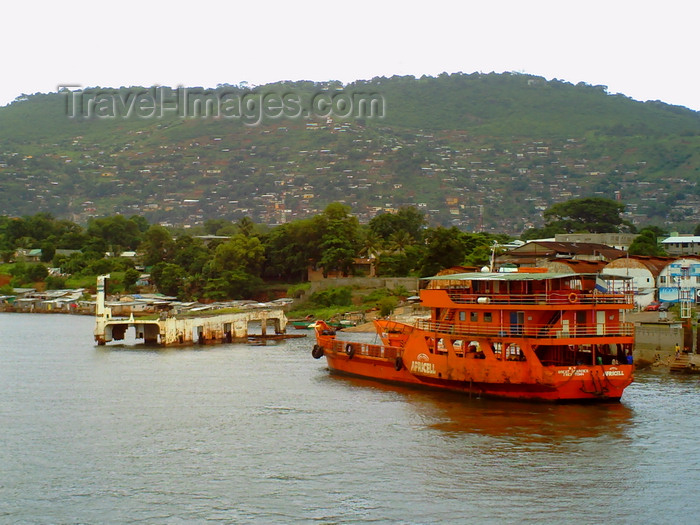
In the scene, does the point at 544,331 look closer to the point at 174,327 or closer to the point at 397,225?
the point at 174,327

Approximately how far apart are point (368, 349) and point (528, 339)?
434 inches

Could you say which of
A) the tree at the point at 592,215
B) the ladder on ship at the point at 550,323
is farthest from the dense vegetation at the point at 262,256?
the ladder on ship at the point at 550,323

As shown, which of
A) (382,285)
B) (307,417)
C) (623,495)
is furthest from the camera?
(382,285)

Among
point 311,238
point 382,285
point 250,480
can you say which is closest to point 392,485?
point 250,480

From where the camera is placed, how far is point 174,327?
6194 cm

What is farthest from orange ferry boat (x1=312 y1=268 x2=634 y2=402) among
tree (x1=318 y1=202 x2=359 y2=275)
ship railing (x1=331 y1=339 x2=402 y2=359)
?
tree (x1=318 y1=202 x2=359 y2=275)

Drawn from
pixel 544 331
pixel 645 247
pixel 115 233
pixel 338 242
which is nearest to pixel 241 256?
pixel 338 242

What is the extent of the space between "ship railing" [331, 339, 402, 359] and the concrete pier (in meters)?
18.0

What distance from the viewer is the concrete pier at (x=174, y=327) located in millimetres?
61656

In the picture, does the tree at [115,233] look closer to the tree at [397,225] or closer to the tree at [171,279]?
the tree at [171,279]

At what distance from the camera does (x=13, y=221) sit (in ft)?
456

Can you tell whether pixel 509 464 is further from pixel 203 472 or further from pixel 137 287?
pixel 137 287

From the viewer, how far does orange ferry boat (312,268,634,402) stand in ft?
116

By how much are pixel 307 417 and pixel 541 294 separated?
990cm
